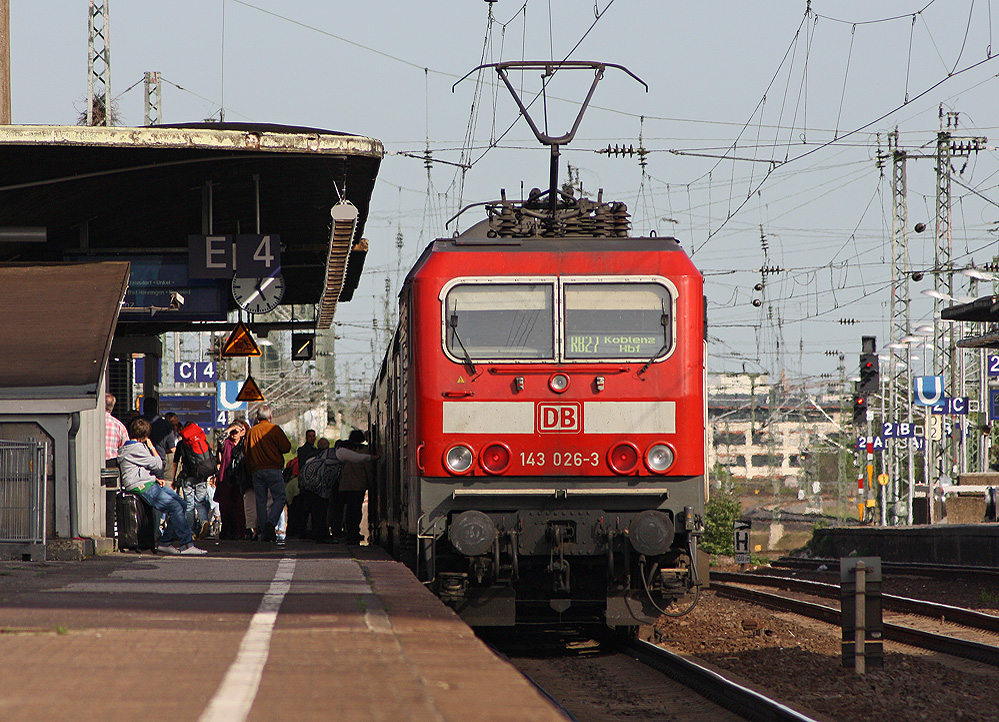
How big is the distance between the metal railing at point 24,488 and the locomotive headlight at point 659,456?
17.8ft

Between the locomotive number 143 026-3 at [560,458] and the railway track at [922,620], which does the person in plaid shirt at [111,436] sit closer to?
the locomotive number 143 026-3 at [560,458]

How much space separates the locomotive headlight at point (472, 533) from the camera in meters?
9.38

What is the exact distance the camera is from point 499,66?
1223cm

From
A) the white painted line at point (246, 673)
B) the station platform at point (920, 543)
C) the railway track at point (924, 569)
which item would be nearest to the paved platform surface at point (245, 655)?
the white painted line at point (246, 673)

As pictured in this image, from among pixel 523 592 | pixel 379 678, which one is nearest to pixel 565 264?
pixel 523 592

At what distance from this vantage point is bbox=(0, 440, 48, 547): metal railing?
36.1ft

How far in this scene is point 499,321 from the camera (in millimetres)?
9938

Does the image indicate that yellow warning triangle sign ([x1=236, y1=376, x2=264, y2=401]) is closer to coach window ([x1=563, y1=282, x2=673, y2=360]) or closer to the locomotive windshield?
the locomotive windshield

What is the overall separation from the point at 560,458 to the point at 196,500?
8.71m

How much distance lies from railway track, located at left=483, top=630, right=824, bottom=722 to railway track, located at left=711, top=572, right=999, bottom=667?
2.88 meters

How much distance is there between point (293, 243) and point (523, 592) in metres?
10.3

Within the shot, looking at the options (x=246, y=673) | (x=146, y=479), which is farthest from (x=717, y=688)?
(x=146, y=479)

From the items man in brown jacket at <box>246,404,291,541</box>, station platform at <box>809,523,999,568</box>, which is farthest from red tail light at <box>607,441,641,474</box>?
station platform at <box>809,523,999,568</box>

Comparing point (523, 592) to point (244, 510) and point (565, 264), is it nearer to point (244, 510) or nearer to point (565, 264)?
point (565, 264)
